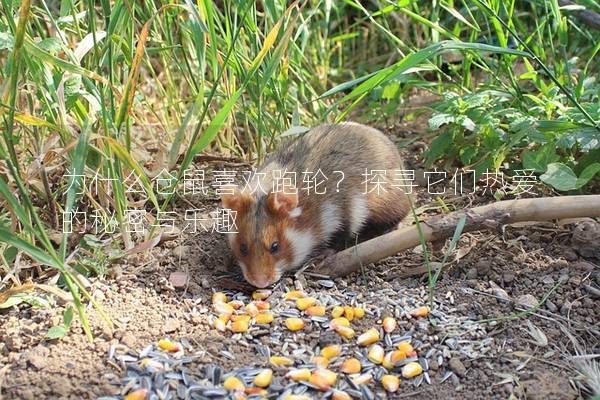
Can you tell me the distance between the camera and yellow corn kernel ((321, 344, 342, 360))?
332cm

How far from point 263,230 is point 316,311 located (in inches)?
25.3

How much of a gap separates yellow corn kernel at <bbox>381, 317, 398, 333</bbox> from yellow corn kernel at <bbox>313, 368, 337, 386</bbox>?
41cm

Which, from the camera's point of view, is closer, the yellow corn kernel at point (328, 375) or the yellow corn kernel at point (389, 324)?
the yellow corn kernel at point (328, 375)

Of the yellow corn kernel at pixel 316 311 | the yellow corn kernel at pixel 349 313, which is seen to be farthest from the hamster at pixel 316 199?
the yellow corn kernel at pixel 349 313

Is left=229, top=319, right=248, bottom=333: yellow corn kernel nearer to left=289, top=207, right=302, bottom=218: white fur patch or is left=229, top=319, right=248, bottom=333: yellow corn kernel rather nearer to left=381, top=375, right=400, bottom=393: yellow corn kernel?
left=381, top=375, right=400, bottom=393: yellow corn kernel

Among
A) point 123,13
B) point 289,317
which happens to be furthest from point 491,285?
point 123,13

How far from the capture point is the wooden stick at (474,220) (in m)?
3.81

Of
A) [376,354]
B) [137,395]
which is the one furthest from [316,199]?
[137,395]

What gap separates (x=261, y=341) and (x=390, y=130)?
110 inches

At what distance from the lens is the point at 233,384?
3084 millimetres

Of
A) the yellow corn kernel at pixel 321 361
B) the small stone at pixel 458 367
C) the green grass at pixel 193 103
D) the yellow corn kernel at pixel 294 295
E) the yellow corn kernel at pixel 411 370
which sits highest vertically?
the green grass at pixel 193 103

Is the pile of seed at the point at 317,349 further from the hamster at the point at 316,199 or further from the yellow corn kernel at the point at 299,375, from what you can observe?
the hamster at the point at 316,199

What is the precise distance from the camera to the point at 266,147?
5.14 m

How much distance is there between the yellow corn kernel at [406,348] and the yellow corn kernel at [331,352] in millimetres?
268
